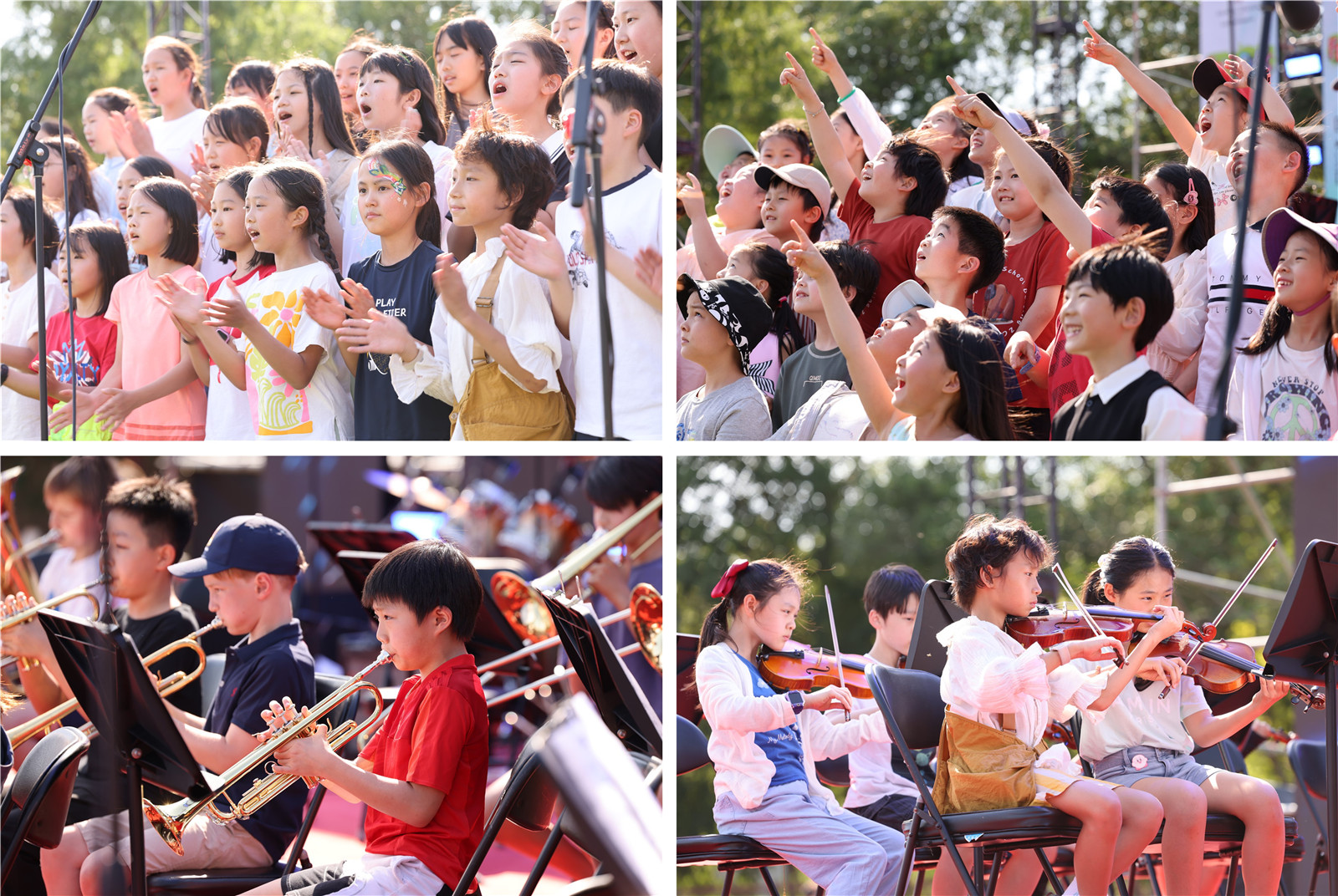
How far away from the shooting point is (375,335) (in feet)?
9.38

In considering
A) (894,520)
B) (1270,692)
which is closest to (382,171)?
(1270,692)

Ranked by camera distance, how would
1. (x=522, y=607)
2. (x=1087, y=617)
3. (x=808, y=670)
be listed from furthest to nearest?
(x=522, y=607) → (x=808, y=670) → (x=1087, y=617)

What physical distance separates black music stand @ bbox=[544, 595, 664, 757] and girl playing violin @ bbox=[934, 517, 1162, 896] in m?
0.68

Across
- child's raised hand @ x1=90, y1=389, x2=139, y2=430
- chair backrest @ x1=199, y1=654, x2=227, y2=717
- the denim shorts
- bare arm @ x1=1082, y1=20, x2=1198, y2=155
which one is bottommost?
the denim shorts

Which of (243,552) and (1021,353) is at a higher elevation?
(1021,353)

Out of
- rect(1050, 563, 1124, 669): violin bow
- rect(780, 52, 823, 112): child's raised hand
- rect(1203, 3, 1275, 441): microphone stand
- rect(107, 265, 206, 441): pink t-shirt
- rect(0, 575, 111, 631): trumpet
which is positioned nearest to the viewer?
rect(1203, 3, 1275, 441): microphone stand

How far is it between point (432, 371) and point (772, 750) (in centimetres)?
125

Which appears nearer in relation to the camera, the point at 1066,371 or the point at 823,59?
the point at 1066,371

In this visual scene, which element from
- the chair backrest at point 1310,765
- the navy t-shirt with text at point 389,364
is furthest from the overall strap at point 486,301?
the chair backrest at point 1310,765

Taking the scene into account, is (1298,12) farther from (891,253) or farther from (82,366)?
(82,366)

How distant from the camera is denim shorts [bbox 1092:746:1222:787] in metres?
2.77

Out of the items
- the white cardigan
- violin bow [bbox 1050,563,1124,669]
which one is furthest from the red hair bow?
violin bow [bbox 1050,563,1124,669]

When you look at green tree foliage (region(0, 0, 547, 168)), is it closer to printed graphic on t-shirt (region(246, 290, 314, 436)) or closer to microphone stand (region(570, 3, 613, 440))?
printed graphic on t-shirt (region(246, 290, 314, 436))

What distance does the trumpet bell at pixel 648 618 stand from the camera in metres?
3.19
